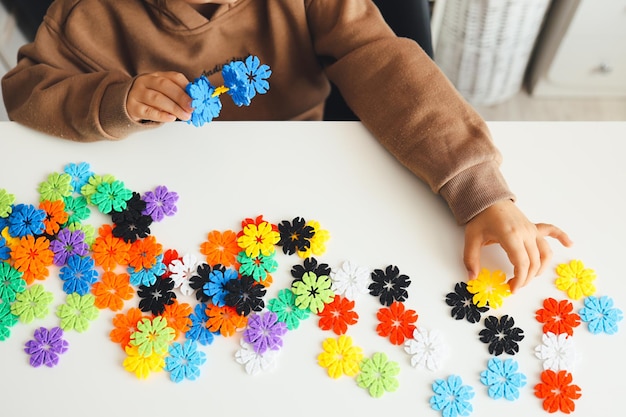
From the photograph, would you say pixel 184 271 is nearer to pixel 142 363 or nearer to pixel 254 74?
pixel 142 363

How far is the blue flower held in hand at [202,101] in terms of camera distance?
2.06ft

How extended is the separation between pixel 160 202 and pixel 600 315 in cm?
53

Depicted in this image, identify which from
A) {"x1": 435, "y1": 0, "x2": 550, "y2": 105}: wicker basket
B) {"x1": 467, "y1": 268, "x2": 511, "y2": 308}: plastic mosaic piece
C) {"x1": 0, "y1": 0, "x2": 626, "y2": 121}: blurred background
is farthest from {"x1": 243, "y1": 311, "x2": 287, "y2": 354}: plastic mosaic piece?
{"x1": 435, "y1": 0, "x2": 550, "y2": 105}: wicker basket

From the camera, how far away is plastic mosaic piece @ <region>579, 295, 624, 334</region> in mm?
595

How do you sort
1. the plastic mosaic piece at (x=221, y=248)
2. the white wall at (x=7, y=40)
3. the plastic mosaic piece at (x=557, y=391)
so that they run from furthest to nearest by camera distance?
the white wall at (x=7, y=40), the plastic mosaic piece at (x=221, y=248), the plastic mosaic piece at (x=557, y=391)

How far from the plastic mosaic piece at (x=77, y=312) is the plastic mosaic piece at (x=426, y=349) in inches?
14.1

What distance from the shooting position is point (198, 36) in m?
0.84

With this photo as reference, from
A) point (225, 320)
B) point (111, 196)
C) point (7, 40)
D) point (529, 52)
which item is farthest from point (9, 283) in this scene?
point (529, 52)

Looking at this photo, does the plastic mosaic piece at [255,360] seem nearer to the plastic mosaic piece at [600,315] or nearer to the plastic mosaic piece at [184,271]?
the plastic mosaic piece at [184,271]

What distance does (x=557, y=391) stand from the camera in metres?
0.56

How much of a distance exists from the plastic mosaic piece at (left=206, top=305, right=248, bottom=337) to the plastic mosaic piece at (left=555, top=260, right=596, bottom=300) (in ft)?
1.20

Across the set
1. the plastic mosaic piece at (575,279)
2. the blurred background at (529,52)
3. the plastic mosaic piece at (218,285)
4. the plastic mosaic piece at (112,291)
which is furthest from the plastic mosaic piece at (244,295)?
the blurred background at (529,52)

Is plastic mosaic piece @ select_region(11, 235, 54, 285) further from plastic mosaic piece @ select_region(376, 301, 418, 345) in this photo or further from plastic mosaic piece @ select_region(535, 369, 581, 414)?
plastic mosaic piece @ select_region(535, 369, 581, 414)

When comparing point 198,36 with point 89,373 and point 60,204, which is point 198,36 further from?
point 89,373
